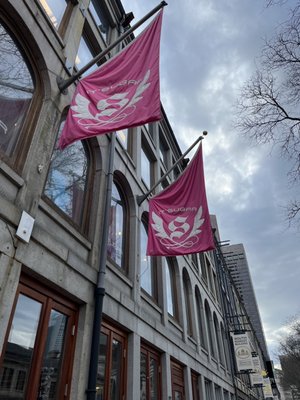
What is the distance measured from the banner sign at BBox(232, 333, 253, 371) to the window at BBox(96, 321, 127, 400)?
18.7m

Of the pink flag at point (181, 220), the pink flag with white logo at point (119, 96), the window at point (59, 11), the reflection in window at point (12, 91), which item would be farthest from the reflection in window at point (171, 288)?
the window at point (59, 11)

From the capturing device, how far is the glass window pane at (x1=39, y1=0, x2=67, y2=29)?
7904mm

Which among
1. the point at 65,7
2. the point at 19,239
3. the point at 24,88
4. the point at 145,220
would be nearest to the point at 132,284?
the point at 145,220

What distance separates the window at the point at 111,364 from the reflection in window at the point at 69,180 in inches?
107

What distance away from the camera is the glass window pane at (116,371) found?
24.4ft

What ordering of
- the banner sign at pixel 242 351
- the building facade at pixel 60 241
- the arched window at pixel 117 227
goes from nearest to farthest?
the building facade at pixel 60 241
the arched window at pixel 117 227
the banner sign at pixel 242 351

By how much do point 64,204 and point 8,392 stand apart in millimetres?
3610

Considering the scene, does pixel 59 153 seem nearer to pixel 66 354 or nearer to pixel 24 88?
pixel 24 88

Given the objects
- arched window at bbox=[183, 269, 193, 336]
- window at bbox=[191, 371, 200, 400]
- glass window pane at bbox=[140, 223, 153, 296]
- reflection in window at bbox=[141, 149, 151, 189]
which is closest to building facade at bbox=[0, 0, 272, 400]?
glass window pane at bbox=[140, 223, 153, 296]

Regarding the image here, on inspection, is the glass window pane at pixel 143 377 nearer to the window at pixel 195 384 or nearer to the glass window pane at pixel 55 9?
the window at pixel 195 384

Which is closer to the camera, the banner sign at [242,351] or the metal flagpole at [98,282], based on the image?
the metal flagpole at [98,282]

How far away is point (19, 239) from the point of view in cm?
498

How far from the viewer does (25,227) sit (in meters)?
5.08

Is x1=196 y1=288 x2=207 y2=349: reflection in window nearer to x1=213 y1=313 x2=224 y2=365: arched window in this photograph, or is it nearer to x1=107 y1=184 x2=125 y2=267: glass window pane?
x1=213 y1=313 x2=224 y2=365: arched window
